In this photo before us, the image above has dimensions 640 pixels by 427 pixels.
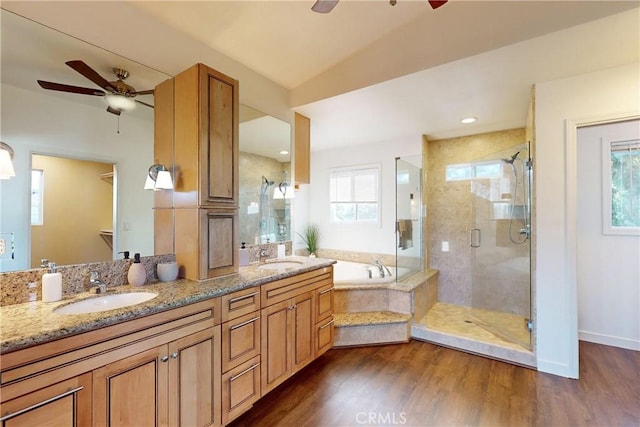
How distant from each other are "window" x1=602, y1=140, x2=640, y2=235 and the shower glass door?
0.90m

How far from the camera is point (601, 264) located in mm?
2994

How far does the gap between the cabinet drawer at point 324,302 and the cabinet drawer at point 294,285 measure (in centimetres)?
5

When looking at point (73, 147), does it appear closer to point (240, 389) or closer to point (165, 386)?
point (165, 386)

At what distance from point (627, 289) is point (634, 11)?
2.70 m

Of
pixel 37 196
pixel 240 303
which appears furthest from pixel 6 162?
pixel 240 303

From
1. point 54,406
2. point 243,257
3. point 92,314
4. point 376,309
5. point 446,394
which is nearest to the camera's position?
point 54,406

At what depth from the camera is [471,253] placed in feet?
12.2

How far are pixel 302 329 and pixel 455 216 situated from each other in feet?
9.03

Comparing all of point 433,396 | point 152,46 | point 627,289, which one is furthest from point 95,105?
point 627,289

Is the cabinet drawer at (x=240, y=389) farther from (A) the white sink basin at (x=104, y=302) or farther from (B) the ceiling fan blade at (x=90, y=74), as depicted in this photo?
(B) the ceiling fan blade at (x=90, y=74)

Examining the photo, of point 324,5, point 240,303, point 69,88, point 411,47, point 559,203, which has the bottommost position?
point 240,303

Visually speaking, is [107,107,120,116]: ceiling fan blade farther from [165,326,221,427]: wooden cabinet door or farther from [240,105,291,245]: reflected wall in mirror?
[165,326,221,427]: wooden cabinet door

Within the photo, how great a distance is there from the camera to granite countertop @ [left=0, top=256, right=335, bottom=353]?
102 centimetres

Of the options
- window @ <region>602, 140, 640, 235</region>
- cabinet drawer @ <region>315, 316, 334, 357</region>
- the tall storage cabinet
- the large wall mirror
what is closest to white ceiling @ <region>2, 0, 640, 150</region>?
the large wall mirror
